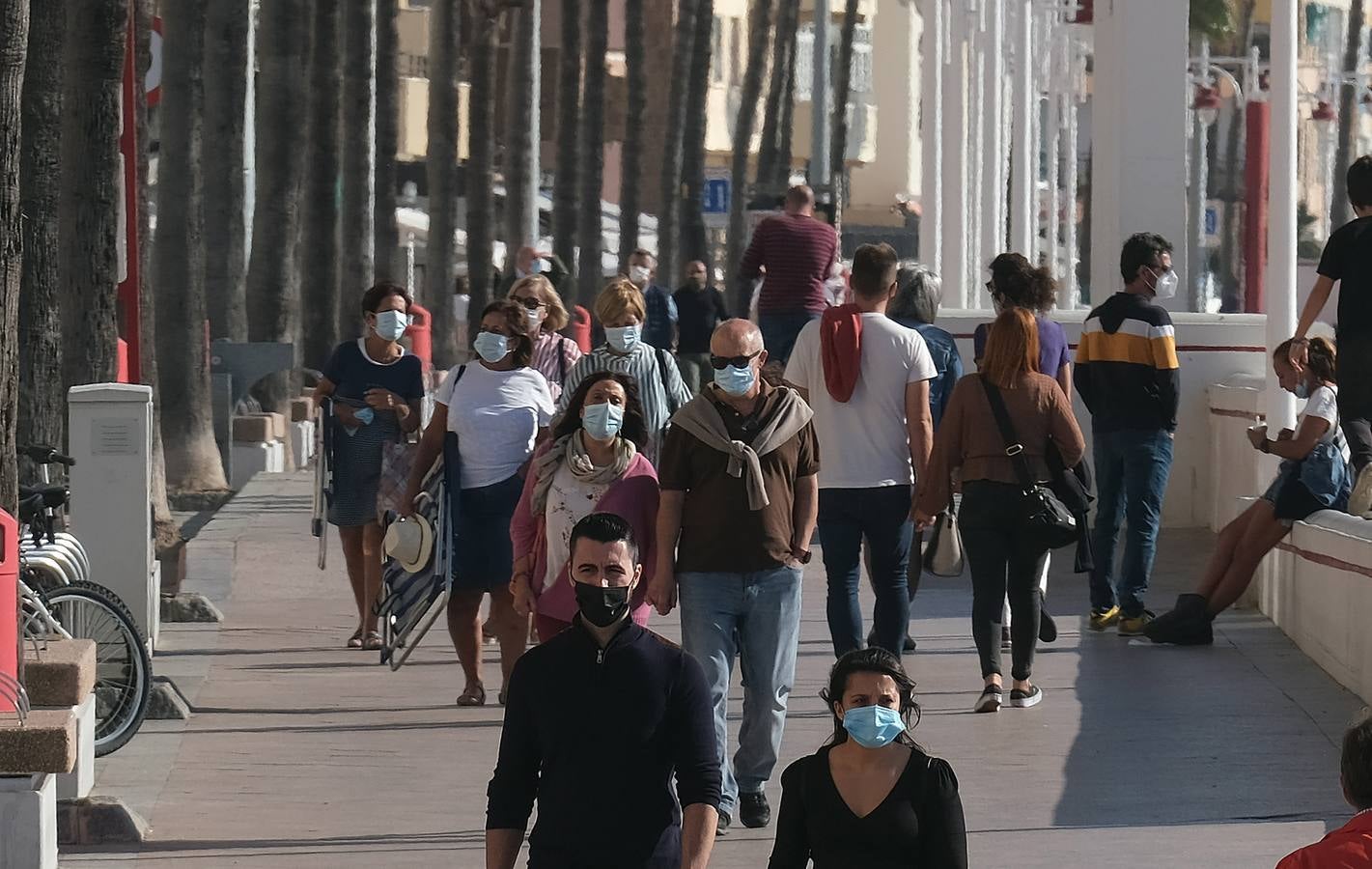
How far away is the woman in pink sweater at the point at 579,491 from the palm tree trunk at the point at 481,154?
27493 millimetres

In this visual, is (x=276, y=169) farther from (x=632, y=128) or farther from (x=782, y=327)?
(x=632, y=128)

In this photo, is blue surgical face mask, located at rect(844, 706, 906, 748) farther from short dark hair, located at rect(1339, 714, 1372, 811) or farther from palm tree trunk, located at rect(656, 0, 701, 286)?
palm tree trunk, located at rect(656, 0, 701, 286)

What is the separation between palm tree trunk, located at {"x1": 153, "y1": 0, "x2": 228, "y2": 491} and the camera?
24.0 meters

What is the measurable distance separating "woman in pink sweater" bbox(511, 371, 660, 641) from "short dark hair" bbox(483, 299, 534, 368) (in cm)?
203

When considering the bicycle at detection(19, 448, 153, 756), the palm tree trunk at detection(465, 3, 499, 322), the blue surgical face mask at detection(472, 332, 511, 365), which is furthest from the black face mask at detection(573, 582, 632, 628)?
the palm tree trunk at detection(465, 3, 499, 322)

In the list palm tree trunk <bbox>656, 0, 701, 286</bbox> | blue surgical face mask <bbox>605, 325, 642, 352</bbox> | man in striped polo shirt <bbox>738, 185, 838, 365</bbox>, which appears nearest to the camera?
blue surgical face mask <bbox>605, 325, 642, 352</bbox>

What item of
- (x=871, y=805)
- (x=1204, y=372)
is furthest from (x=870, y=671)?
(x=1204, y=372)

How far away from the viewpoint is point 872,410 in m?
10.5

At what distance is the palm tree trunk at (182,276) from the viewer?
24047 mm

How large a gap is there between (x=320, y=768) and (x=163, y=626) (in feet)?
14.6

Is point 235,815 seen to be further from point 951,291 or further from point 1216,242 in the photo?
point 1216,242

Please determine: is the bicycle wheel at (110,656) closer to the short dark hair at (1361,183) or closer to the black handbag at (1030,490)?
the black handbag at (1030,490)

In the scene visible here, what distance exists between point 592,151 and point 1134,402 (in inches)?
1183

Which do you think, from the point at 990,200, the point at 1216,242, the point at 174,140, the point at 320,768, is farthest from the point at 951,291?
the point at 1216,242
